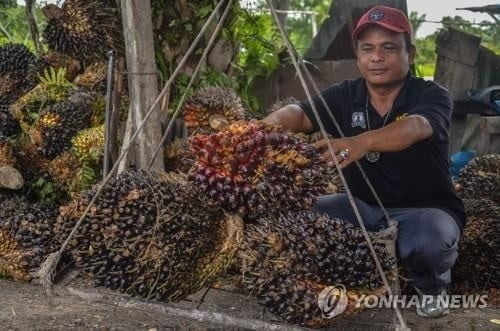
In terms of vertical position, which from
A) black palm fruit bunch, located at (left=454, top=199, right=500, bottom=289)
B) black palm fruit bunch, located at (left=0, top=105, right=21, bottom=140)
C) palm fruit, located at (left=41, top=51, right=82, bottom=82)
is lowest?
black palm fruit bunch, located at (left=454, top=199, right=500, bottom=289)

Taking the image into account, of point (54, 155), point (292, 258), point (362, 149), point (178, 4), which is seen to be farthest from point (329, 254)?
point (178, 4)

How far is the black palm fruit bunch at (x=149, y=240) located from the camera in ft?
8.22

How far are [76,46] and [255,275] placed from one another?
2.87m

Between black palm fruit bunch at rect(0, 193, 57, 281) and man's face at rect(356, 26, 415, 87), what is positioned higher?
man's face at rect(356, 26, 415, 87)

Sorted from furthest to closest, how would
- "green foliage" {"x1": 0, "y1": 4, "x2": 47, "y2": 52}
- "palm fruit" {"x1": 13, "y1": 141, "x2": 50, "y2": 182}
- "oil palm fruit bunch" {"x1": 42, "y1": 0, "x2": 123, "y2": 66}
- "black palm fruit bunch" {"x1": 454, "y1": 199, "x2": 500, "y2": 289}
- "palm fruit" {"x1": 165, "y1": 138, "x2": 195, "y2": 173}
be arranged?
"green foliage" {"x1": 0, "y1": 4, "x2": 47, "y2": 52} → "oil palm fruit bunch" {"x1": 42, "y1": 0, "x2": 123, "y2": 66} → "palm fruit" {"x1": 13, "y1": 141, "x2": 50, "y2": 182} → "palm fruit" {"x1": 165, "y1": 138, "x2": 195, "y2": 173} → "black palm fruit bunch" {"x1": 454, "y1": 199, "x2": 500, "y2": 289}

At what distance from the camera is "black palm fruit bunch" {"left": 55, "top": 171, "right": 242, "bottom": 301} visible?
251cm

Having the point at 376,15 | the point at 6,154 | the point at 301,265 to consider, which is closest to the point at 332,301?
the point at 301,265

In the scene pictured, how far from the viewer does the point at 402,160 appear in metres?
3.19

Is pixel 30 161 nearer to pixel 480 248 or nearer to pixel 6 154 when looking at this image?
pixel 6 154

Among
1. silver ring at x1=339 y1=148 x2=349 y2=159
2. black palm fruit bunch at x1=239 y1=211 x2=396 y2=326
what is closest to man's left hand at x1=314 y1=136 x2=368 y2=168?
silver ring at x1=339 y1=148 x2=349 y2=159

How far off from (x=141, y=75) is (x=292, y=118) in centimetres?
98

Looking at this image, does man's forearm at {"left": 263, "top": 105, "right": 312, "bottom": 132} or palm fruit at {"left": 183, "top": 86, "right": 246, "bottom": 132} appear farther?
palm fruit at {"left": 183, "top": 86, "right": 246, "bottom": 132}

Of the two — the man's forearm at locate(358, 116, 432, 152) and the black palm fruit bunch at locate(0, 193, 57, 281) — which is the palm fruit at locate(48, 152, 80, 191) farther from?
the man's forearm at locate(358, 116, 432, 152)

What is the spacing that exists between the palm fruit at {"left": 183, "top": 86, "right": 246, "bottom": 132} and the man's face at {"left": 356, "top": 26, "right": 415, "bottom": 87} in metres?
1.22
